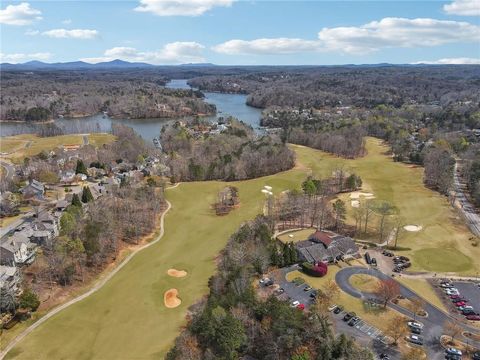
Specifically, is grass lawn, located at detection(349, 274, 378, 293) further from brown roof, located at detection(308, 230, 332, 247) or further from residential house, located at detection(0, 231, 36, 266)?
residential house, located at detection(0, 231, 36, 266)

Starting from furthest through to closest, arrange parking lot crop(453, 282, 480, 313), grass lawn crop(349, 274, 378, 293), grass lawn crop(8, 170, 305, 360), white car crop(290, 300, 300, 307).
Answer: grass lawn crop(349, 274, 378, 293)
parking lot crop(453, 282, 480, 313)
white car crop(290, 300, 300, 307)
grass lawn crop(8, 170, 305, 360)

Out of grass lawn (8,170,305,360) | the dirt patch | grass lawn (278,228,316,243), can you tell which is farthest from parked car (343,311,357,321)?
the dirt patch

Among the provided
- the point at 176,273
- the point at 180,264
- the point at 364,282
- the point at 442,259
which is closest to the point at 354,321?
the point at 364,282

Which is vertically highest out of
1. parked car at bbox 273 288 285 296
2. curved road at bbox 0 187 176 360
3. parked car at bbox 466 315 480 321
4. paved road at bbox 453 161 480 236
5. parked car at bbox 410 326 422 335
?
parked car at bbox 410 326 422 335

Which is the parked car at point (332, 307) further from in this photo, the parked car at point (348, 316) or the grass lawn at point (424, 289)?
the grass lawn at point (424, 289)

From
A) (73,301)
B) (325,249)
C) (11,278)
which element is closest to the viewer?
(73,301)

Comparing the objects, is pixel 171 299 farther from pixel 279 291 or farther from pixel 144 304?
pixel 279 291

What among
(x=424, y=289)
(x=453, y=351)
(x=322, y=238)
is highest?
(x=322, y=238)
